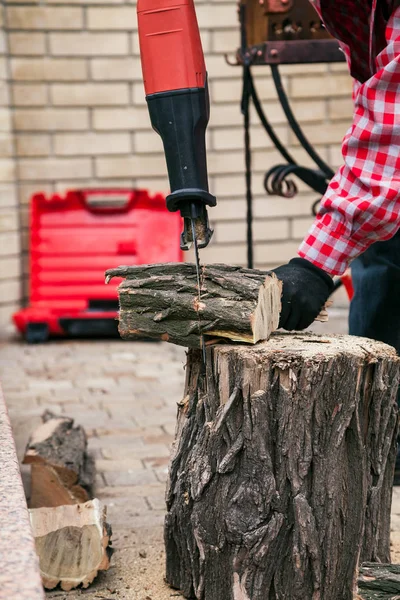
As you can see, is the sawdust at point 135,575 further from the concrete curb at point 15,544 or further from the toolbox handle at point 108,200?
the toolbox handle at point 108,200

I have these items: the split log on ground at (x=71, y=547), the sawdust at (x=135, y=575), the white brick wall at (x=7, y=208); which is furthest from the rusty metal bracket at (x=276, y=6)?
the white brick wall at (x=7, y=208)

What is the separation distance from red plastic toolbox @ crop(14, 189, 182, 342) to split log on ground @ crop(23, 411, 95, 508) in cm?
307

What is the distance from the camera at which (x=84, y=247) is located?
6.69m

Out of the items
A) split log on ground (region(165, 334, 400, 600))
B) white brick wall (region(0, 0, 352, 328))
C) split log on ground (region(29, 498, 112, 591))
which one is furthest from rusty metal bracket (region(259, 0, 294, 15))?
white brick wall (region(0, 0, 352, 328))

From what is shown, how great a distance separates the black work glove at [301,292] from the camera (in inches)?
99.7

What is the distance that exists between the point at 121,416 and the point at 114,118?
124 inches

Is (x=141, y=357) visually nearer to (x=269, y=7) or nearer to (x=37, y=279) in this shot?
(x=37, y=279)

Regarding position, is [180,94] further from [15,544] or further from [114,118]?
[114,118]

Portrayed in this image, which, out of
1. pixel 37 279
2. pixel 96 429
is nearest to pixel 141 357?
pixel 37 279

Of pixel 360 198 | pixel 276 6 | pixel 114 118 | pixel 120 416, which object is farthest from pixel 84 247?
pixel 360 198

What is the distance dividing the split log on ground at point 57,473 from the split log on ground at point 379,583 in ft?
4.47


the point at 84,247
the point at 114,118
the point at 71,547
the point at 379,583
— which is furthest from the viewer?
the point at 114,118

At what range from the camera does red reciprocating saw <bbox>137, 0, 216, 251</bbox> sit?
7.77 feet

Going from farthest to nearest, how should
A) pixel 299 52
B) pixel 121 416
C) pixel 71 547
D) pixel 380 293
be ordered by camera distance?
pixel 121 416 → pixel 299 52 → pixel 380 293 → pixel 71 547
